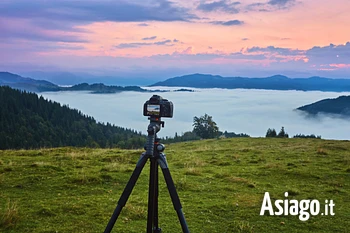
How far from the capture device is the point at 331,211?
19.6 feet

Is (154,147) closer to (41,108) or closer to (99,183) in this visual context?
(99,183)

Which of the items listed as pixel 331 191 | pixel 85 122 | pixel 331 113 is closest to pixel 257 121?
pixel 331 113

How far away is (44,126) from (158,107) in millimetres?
101405

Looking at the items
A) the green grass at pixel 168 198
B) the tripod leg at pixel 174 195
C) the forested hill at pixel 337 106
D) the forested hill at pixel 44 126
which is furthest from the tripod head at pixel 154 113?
the forested hill at pixel 337 106

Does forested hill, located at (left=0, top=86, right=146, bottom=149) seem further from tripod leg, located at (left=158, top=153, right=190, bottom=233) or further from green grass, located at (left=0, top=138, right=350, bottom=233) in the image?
tripod leg, located at (left=158, top=153, right=190, bottom=233)

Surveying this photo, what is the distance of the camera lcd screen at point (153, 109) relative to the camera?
344 cm

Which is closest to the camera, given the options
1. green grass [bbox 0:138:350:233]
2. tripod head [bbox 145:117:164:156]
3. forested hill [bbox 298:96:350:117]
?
tripod head [bbox 145:117:164:156]

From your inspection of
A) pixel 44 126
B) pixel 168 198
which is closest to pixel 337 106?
pixel 44 126

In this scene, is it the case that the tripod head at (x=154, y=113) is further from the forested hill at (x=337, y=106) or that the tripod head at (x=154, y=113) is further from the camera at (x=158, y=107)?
the forested hill at (x=337, y=106)

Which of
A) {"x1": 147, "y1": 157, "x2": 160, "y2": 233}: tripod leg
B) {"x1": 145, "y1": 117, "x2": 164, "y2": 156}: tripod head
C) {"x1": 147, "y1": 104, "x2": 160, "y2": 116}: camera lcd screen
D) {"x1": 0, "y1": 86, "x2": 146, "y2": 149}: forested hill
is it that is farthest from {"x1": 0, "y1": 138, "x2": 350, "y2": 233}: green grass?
{"x1": 0, "y1": 86, "x2": 146, "y2": 149}: forested hill

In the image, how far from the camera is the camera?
135 inches

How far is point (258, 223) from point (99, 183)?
4051mm

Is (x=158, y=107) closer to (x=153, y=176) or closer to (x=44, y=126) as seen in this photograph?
(x=153, y=176)

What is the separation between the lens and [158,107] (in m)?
3.43
